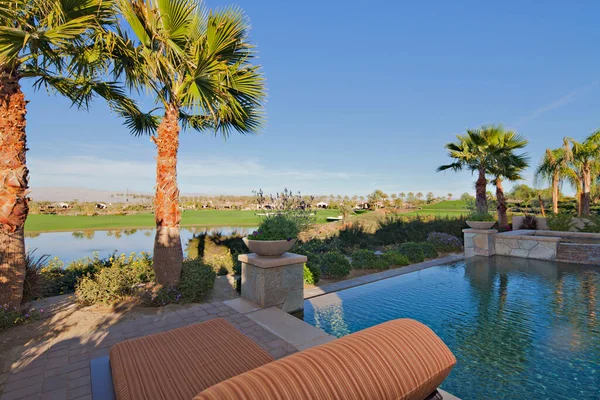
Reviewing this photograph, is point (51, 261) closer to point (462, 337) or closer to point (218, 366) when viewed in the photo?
point (218, 366)

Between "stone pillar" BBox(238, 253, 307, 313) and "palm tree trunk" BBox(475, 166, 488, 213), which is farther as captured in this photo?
"palm tree trunk" BBox(475, 166, 488, 213)

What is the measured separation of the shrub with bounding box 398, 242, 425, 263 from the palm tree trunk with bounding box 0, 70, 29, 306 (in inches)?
362

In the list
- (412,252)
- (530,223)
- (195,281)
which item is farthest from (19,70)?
(530,223)

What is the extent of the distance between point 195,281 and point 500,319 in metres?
5.17

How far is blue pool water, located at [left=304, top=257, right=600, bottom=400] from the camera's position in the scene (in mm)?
2787

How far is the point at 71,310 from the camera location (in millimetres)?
4676

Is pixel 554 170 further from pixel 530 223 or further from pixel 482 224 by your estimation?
pixel 482 224

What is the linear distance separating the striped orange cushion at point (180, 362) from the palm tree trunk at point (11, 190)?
10.8 feet

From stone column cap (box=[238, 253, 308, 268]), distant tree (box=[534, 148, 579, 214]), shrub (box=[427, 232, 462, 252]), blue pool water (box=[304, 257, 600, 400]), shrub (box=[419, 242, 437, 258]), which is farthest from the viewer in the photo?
distant tree (box=[534, 148, 579, 214])

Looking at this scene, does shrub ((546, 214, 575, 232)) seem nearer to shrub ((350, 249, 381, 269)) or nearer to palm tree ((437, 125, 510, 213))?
palm tree ((437, 125, 510, 213))

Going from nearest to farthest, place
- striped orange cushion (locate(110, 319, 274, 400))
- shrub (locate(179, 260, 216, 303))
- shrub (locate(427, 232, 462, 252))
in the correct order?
striped orange cushion (locate(110, 319, 274, 400)) → shrub (locate(179, 260, 216, 303)) → shrub (locate(427, 232, 462, 252))

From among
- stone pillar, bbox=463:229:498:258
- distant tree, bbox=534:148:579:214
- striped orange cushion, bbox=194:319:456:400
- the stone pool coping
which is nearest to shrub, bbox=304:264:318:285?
the stone pool coping

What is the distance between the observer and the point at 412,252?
911cm

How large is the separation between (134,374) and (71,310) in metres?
3.92
